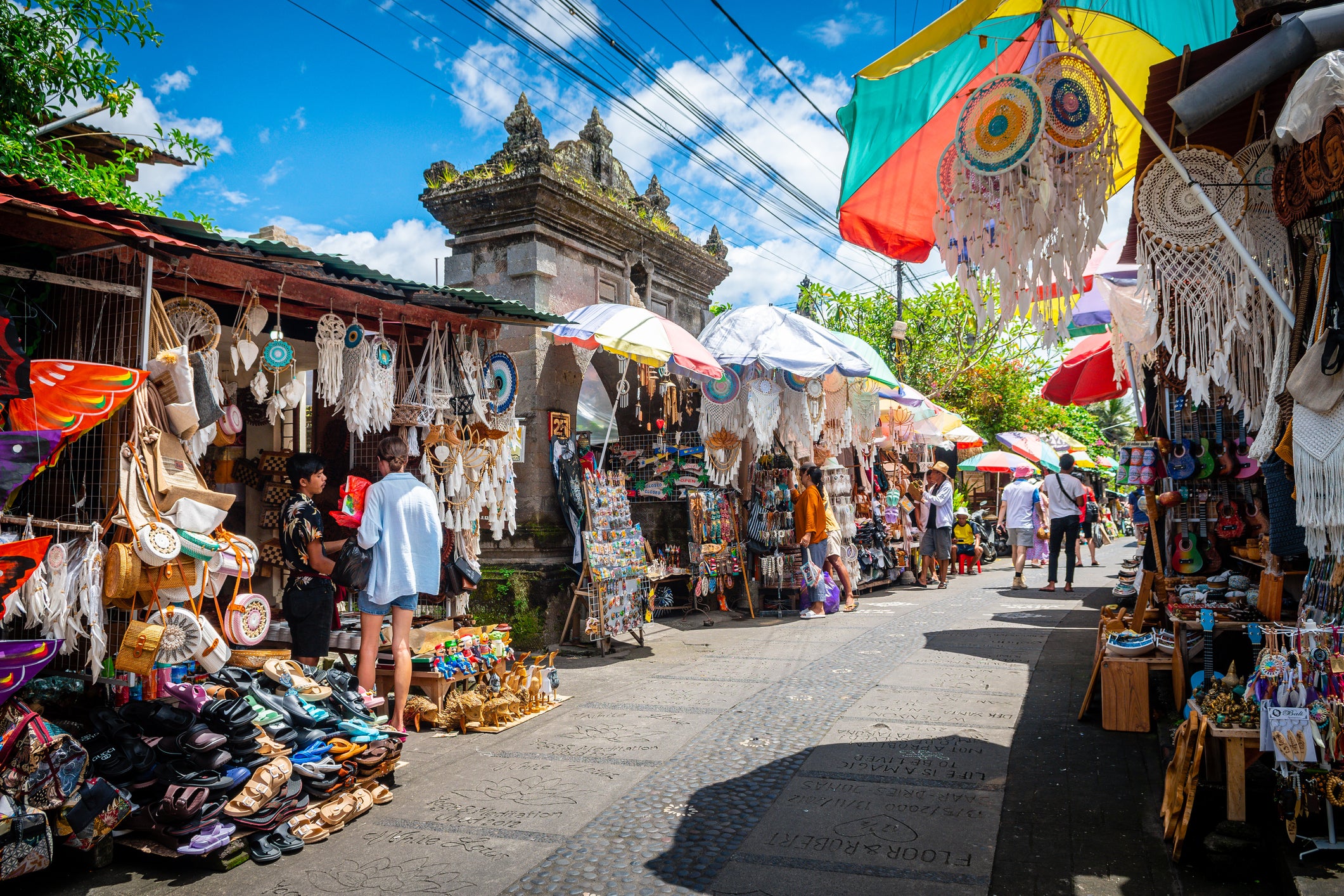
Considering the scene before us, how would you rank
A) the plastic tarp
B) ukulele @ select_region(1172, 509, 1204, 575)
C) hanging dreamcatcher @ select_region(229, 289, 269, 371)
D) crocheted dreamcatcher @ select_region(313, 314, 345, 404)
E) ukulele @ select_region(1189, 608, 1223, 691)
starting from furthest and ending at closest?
the plastic tarp < ukulele @ select_region(1172, 509, 1204, 575) < crocheted dreamcatcher @ select_region(313, 314, 345, 404) < hanging dreamcatcher @ select_region(229, 289, 269, 371) < ukulele @ select_region(1189, 608, 1223, 691)

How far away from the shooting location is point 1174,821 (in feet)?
11.6

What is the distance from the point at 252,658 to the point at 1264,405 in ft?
18.2

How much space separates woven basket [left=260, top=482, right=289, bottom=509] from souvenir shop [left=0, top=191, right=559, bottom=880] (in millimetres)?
2480

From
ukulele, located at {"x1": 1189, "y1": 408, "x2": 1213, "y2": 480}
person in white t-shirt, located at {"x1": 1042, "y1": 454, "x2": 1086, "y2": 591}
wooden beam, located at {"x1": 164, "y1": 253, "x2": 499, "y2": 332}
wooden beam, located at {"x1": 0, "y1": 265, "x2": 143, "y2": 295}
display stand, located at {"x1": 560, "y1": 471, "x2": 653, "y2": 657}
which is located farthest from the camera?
person in white t-shirt, located at {"x1": 1042, "y1": 454, "x2": 1086, "y2": 591}

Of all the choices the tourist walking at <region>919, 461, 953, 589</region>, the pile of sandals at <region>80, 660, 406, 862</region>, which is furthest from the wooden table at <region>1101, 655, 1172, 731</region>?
the tourist walking at <region>919, 461, 953, 589</region>

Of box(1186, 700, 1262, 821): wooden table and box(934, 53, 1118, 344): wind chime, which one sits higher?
box(934, 53, 1118, 344): wind chime

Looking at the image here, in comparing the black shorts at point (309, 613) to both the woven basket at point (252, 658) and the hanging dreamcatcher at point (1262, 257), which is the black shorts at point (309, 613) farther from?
the hanging dreamcatcher at point (1262, 257)

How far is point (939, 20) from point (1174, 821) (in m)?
3.50

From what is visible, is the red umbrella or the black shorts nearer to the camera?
the black shorts

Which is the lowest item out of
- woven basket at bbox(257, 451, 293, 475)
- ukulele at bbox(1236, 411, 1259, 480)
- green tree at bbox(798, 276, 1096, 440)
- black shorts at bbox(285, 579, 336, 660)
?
black shorts at bbox(285, 579, 336, 660)

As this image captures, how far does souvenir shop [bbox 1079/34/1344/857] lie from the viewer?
124 inches

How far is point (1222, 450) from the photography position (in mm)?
6484

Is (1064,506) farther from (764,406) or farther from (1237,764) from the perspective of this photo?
(1237,764)

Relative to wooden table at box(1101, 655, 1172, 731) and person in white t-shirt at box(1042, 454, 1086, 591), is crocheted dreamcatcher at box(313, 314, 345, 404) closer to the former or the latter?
wooden table at box(1101, 655, 1172, 731)
